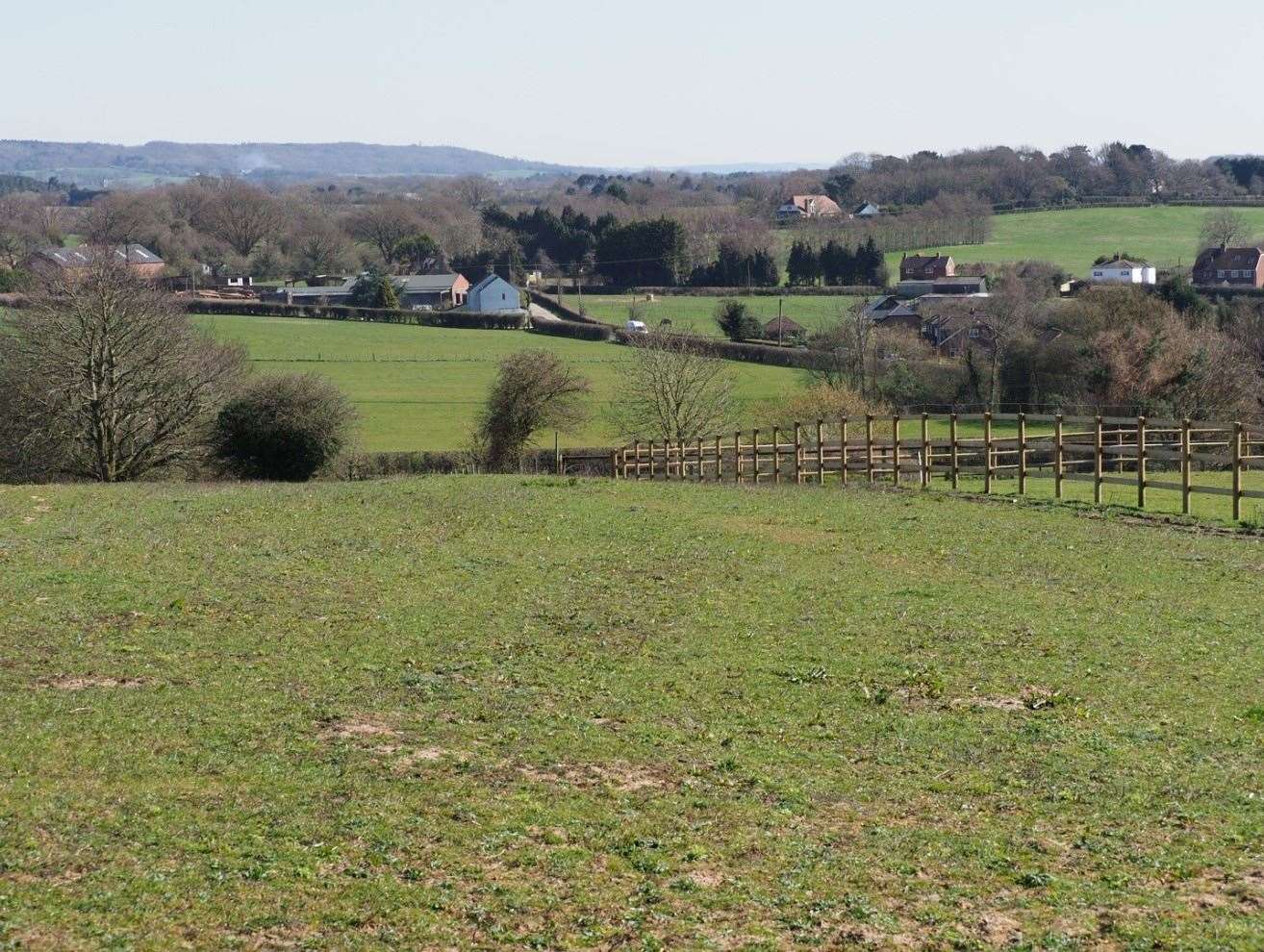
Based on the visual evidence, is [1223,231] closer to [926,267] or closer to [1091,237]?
[1091,237]

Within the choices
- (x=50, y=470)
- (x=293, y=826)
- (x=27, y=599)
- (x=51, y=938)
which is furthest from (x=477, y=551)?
(x=50, y=470)

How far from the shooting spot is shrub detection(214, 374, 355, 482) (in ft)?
129

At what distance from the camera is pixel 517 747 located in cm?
1143

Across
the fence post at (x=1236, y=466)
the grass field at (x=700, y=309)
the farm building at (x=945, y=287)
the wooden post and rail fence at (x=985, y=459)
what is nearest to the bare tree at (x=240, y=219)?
the grass field at (x=700, y=309)

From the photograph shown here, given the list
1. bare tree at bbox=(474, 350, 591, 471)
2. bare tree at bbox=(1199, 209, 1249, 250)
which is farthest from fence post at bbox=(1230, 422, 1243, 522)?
bare tree at bbox=(1199, 209, 1249, 250)

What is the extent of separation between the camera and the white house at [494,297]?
10538 cm

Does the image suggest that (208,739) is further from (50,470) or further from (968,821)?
(50,470)

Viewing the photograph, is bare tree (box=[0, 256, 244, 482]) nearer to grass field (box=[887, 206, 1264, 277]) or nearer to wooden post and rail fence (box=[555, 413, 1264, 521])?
wooden post and rail fence (box=[555, 413, 1264, 521])

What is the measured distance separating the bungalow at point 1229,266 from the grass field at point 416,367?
5205 cm

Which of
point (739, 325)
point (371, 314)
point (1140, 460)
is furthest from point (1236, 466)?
point (371, 314)

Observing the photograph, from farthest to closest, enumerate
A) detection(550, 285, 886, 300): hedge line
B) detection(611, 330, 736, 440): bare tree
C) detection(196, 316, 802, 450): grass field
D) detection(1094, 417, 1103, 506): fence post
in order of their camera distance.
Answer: detection(550, 285, 886, 300): hedge line → detection(196, 316, 802, 450): grass field → detection(611, 330, 736, 440): bare tree → detection(1094, 417, 1103, 506): fence post

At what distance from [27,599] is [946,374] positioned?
173ft

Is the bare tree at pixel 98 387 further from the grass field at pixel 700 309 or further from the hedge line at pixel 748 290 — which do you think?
the hedge line at pixel 748 290

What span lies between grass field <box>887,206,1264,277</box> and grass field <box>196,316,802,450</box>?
5147cm
